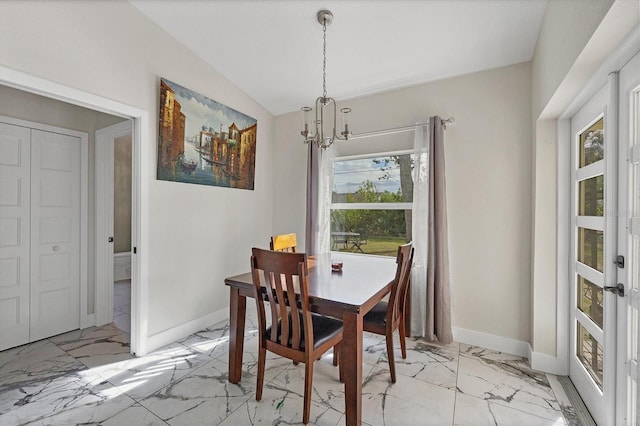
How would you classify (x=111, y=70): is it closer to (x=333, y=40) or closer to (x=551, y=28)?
(x=333, y=40)

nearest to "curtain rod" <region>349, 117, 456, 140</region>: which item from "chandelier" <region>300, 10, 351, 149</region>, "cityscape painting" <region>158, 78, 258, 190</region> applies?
"chandelier" <region>300, 10, 351, 149</region>

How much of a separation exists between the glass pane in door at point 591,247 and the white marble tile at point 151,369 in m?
2.78

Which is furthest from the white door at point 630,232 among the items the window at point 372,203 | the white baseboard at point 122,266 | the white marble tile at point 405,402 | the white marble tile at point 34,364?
the white baseboard at point 122,266

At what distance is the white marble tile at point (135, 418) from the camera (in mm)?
1695

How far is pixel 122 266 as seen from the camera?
506 cm

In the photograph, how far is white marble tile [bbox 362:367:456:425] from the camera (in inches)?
68.5

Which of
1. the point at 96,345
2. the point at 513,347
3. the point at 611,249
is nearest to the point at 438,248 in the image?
the point at 513,347

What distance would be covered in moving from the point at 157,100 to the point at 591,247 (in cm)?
340

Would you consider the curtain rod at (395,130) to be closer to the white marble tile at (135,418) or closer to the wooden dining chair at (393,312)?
the wooden dining chair at (393,312)

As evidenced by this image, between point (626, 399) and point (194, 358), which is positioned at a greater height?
point (626, 399)

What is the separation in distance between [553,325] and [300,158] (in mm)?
2937

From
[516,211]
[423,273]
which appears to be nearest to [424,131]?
[516,211]

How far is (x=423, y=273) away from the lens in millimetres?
2840

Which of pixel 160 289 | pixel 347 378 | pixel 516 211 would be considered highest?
pixel 516 211
